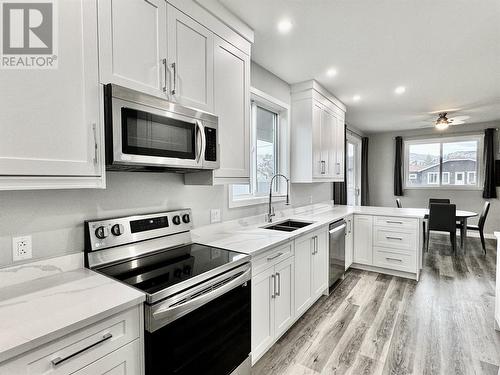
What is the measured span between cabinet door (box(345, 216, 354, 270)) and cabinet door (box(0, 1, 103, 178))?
10.8 ft

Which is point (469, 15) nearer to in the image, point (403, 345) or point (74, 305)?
point (403, 345)

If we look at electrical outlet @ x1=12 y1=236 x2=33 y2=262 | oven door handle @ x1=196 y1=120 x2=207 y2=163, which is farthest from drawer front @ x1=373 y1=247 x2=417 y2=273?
electrical outlet @ x1=12 y1=236 x2=33 y2=262

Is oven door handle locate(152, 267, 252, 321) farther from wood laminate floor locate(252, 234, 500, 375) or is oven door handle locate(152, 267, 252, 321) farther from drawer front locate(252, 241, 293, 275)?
wood laminate floor locate(252, 234, 500, 375)

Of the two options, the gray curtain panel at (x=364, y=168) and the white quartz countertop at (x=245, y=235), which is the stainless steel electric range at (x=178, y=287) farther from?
the gray curtain panel at (x=364, y=168)

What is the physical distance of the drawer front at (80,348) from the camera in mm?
800

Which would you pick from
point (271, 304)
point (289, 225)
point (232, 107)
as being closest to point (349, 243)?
point (289, 225)

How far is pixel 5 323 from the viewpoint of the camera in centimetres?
87

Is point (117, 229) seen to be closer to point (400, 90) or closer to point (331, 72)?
point (331, 72)

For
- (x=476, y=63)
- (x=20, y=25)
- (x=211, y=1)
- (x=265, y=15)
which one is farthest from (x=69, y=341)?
(x=476, y=63)

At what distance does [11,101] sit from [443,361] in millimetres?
3004

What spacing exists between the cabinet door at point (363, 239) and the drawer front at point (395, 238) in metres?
0.08

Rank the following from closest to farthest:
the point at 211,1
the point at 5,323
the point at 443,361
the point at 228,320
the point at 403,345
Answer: the point at 5,323 < the point at 228,320 < the point at 211,1 < the point at 443,361 < the point at 403,345

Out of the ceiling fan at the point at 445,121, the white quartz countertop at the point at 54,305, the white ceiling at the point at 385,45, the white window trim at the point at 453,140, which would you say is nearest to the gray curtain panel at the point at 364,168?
the white window trim at the point at 453,140

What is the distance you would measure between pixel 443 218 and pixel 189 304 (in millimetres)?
4935
